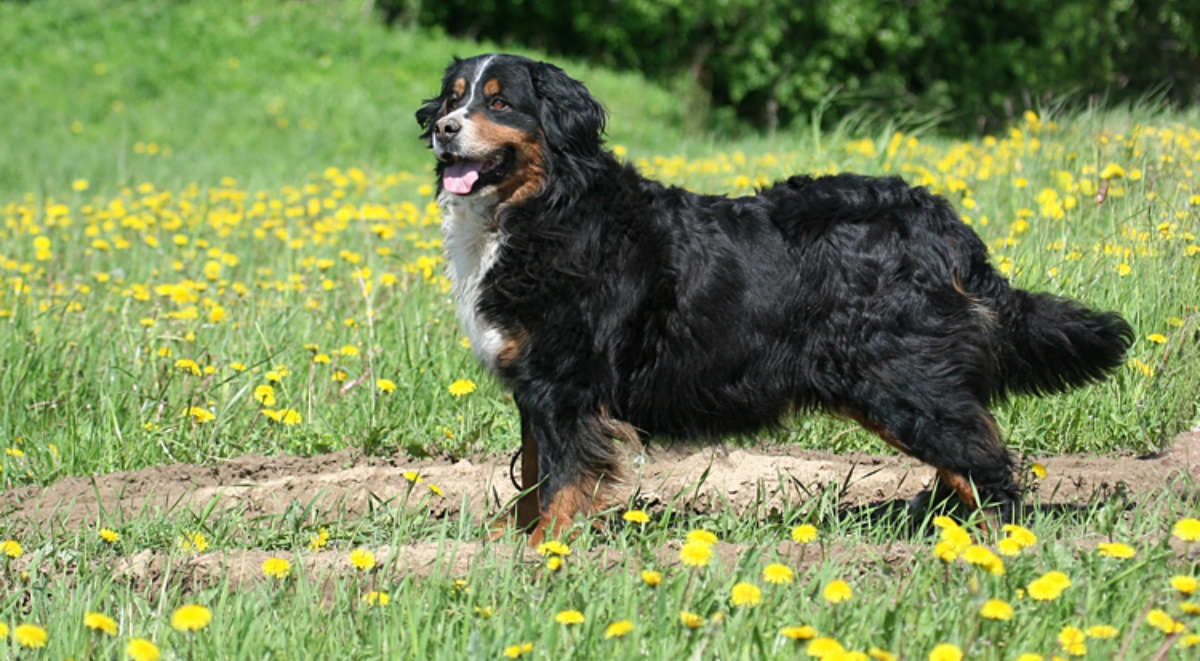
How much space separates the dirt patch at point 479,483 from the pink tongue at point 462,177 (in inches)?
36.1

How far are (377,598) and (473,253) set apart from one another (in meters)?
1.39

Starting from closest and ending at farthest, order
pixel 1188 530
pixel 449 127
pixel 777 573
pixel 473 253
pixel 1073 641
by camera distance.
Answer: pixel 1073 641 < pixel 777 573 < pixel 1188 530 < pixel 449 127 < pixel 473 253

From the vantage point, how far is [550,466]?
388 cm

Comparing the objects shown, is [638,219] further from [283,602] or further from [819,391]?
[283,602]

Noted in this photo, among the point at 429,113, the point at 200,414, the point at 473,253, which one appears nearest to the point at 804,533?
the point at 473,253

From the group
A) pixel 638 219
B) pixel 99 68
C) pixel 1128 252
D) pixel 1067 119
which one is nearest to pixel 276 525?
pixel 638 219

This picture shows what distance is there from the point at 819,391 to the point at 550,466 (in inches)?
34.5

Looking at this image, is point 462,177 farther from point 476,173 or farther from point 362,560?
point 362,560

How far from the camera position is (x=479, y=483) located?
4.50 meters

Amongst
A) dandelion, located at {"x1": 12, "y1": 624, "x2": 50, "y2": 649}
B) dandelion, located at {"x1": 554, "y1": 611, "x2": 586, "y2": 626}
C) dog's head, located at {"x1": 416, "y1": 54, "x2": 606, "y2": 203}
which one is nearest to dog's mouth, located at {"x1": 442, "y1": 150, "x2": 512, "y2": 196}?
dog's head, located at {"x1": 416, "y1": 54, "x2": 606, "y2": 203}

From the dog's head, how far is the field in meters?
0.81

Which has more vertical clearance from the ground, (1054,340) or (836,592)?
(1054,340)

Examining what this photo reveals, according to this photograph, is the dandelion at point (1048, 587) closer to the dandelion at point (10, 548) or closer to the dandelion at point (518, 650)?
the dandelion at point (518, 650)

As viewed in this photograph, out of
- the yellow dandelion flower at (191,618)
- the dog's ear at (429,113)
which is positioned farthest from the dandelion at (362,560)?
the dog's ear at (429,113)
